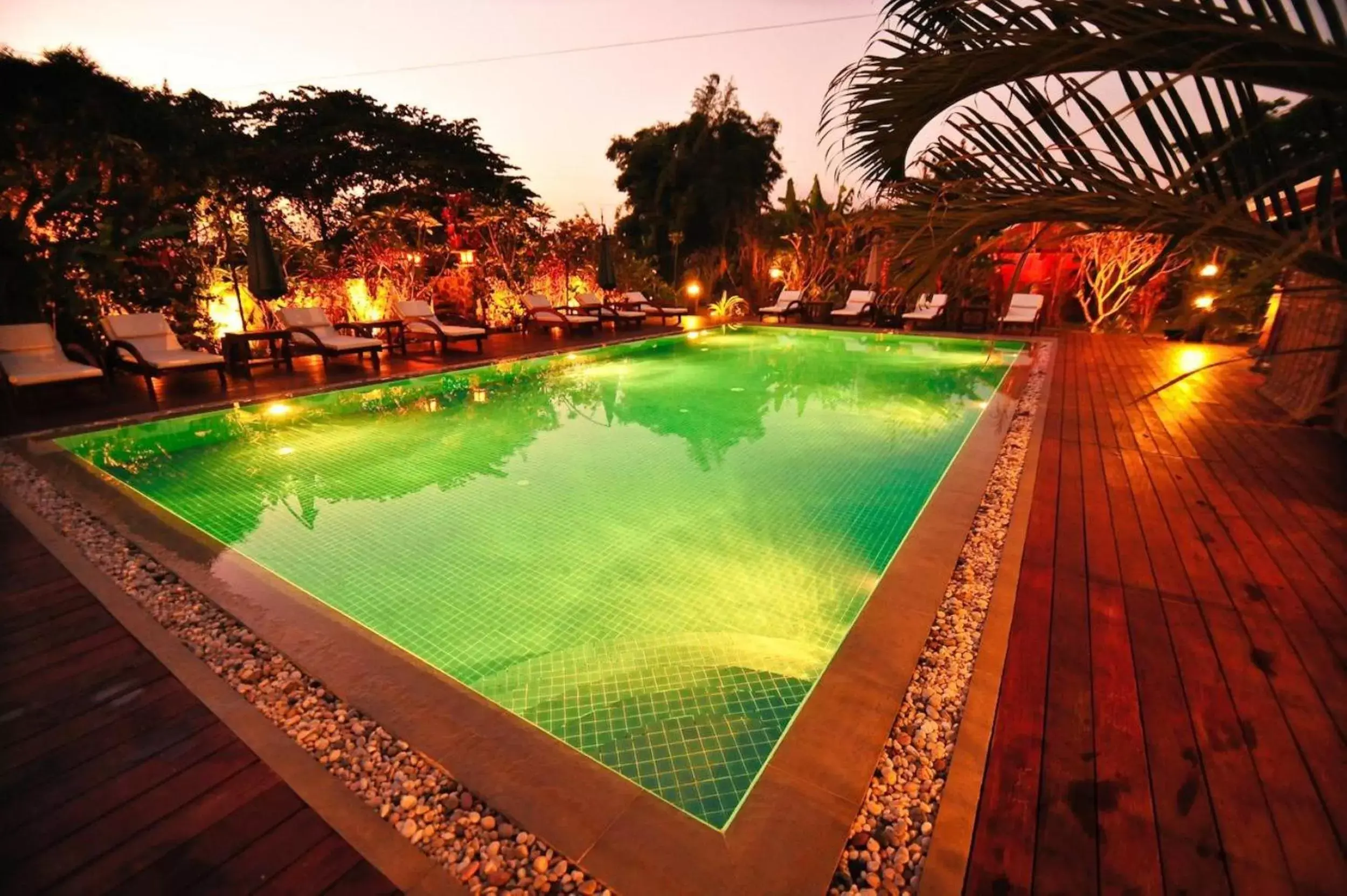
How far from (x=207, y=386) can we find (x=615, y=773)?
765cm

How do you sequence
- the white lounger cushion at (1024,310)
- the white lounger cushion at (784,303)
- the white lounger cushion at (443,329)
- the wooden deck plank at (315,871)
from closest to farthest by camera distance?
the wooden deck plank at (315,871) → the white lounger cushion at (443,329) → the white lounger cushion at (1024,310) → the white lounger cushion at (784,303)

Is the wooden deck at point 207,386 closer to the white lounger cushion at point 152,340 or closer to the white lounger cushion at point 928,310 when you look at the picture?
the white lounger cushion at point 152,340

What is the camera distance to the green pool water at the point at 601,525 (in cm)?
253

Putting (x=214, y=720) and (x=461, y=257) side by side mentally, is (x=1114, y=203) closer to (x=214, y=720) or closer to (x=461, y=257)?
(x=214, y=720)

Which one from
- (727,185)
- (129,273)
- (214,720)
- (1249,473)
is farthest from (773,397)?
(727,185)

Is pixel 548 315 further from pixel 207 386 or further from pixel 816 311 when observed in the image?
pixel 816 311

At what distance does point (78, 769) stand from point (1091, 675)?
3440 mm

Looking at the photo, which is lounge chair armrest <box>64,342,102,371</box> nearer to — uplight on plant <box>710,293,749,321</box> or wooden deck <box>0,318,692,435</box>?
wooden deck <box>0,318,692,435</box>

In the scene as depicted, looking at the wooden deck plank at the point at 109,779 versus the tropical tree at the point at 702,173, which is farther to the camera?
the tropical tree at the point at 702,173

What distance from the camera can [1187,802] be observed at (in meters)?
1.65

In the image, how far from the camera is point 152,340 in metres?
6.84

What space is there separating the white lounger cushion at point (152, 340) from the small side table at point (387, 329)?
2029mm

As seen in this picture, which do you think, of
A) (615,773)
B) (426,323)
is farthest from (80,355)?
(615,773)

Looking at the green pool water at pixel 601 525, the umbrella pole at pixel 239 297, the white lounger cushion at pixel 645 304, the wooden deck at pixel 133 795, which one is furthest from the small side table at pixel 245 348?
the white lounger cushion at pixel 645 304
